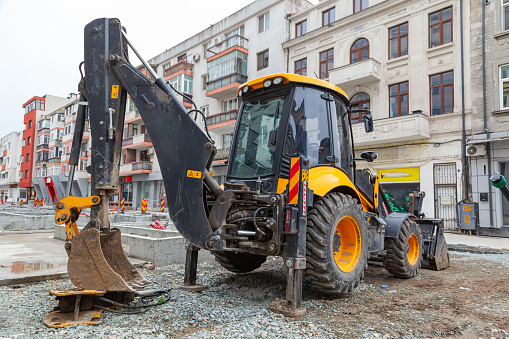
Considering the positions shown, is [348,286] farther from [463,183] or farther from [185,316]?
[463,183]

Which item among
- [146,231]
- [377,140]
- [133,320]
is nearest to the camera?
[133,320]

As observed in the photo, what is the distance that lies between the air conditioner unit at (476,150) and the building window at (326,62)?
29.9 ft

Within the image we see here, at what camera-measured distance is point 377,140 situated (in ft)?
60.7

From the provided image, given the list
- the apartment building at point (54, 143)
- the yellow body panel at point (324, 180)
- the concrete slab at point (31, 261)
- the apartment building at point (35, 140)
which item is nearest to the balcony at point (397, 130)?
the yellow body panel at point (324, 180)

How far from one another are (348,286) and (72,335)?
9.95ft

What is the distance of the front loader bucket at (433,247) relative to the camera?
7.28 metres

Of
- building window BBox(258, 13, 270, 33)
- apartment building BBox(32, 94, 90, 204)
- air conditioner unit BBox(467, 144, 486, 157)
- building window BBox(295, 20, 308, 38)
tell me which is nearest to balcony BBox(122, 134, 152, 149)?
apartment building BBox(32, 94, 90, 204)

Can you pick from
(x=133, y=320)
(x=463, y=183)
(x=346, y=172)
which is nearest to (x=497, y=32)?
(x=463, y=183)

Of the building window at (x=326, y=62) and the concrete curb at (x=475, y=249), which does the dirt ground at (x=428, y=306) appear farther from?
the building window at (x=326, y=62)

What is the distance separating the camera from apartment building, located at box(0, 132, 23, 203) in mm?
72625

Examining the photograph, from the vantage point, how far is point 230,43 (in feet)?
99.6

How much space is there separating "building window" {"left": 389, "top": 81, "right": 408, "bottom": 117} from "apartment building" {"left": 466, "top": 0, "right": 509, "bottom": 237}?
306 centimetres

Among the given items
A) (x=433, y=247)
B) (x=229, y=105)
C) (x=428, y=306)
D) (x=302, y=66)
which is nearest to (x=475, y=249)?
(x=433, y=247)

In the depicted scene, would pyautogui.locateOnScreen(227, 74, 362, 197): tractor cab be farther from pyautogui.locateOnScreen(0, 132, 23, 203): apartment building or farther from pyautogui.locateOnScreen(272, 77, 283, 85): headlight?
pyautogui.locateOnScreen(0, 132, 23, 203): apartment building
